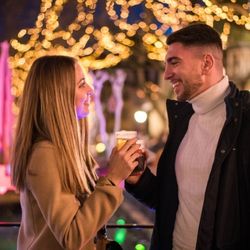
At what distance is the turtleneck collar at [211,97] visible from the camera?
1.88 m

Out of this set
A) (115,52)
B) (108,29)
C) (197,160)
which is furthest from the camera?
(115,52)

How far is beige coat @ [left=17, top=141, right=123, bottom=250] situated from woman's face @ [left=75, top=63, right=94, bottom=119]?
9.4 inches

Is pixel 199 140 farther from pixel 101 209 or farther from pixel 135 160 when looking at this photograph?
pixel 101 209

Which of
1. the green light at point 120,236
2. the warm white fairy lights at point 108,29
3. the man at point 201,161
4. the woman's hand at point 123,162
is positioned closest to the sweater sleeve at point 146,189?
the man at point 201,161

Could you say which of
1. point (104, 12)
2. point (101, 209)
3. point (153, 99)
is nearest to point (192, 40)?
point (101, 209)

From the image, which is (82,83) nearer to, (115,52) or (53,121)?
(53,121)

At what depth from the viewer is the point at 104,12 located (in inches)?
247

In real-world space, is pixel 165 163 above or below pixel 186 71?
below

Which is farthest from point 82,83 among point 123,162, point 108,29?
point 108,29

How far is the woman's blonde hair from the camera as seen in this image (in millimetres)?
1592

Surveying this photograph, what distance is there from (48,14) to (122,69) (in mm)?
2672

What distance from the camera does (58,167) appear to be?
1.56 metres

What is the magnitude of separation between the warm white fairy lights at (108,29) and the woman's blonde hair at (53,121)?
2994 millimetres

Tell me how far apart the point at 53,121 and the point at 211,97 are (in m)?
0.71
